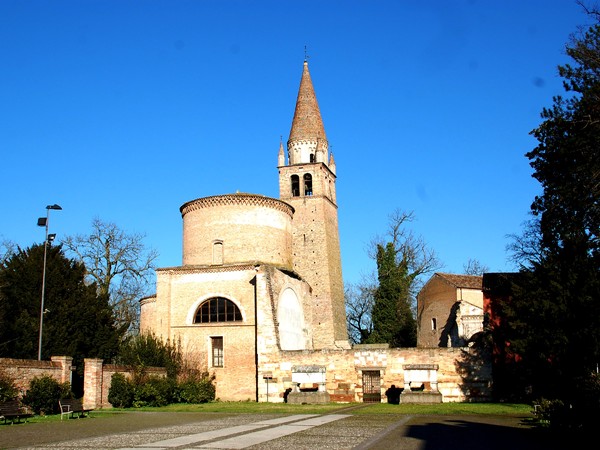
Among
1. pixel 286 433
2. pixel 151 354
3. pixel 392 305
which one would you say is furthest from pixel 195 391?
pixel 392 305

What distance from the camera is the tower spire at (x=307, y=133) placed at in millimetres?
49656

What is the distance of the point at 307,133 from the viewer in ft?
164

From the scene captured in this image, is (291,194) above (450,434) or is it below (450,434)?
above

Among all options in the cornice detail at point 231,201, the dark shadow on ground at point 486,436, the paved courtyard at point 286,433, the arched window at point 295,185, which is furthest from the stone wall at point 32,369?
the arched window at point 295,185

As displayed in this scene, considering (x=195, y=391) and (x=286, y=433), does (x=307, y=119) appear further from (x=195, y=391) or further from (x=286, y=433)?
(x=286, y=433)

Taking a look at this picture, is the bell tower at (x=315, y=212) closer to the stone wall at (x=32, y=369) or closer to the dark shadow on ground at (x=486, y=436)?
the stone wall at (x=32, y=369)

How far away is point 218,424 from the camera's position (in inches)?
697

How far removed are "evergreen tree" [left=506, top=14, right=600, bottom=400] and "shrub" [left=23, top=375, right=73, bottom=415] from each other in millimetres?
15522

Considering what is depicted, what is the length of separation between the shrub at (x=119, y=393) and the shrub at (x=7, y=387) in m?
6.09

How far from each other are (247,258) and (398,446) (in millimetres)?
23358

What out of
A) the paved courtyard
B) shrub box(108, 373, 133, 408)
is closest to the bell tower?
shrub box(108, 373, 133, 408)

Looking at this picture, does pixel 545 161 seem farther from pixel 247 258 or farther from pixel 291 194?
pixel 291 194

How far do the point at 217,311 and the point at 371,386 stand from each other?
8.56m

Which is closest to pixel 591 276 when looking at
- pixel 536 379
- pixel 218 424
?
pixel 536 379
